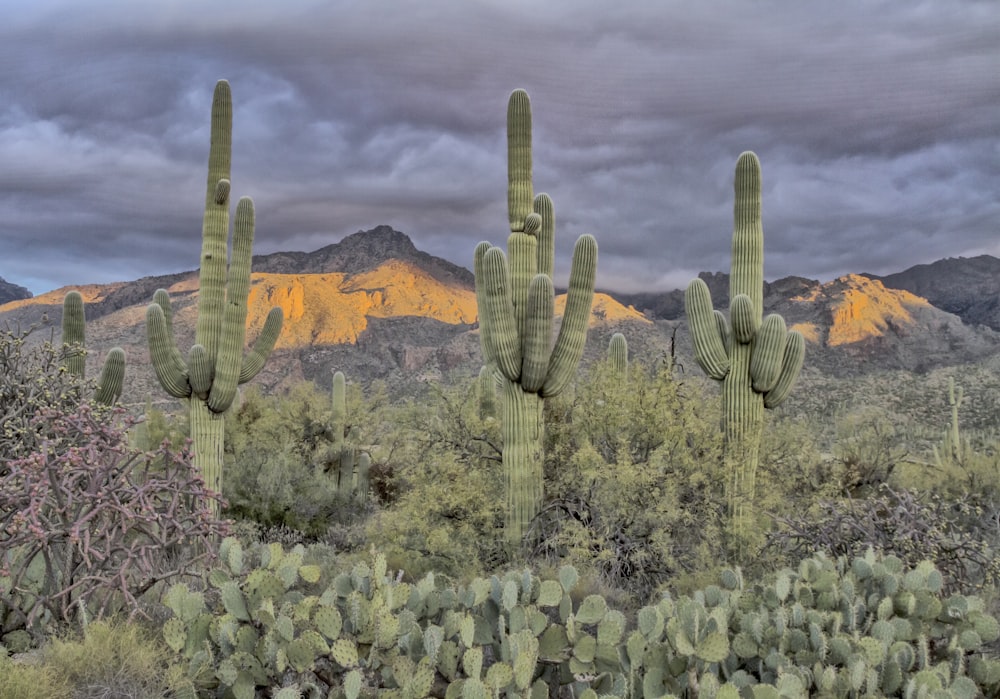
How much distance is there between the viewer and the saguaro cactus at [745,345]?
10477 millimetres

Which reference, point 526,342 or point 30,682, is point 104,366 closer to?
point 526,342

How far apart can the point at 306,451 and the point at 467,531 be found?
9.12 m

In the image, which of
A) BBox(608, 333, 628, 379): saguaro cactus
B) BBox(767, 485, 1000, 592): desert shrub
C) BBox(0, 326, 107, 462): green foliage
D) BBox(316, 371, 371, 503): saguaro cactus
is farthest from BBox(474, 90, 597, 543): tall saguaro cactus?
BBox(316, 371, 371, 503): saguaro cactus

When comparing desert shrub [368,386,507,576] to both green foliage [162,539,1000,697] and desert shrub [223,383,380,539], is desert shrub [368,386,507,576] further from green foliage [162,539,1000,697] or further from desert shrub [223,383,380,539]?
green foliage [162,539,1000,697]

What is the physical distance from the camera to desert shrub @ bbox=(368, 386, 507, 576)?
9.72 metres

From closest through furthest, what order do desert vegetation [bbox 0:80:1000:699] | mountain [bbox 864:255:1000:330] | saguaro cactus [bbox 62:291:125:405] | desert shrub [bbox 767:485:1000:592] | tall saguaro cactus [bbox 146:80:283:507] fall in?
desert vegetation [bbox 0:80:1000:699] → desert shrub [bbox 767:485:1000:592] → saguaro cactus [bbox 62:291:125:405] → tall saguaro cactus [bbox 146:80:283:507] → mountain [bbox 864:255:1000:330]

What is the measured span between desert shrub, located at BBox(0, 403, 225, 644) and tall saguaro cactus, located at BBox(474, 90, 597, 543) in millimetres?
5362

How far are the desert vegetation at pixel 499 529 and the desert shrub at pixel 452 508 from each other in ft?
0.13

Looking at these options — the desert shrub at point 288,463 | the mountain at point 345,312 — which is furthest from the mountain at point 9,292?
the desert shrub at point 288,463

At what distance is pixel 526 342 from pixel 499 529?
239cm

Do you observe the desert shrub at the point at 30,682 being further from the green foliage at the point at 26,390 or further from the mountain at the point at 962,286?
the mountain at the point at 962,286

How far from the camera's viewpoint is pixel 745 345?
35.7 feet

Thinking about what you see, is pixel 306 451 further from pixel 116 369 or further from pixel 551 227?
pixel 551 227

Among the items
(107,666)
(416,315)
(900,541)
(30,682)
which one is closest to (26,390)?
→ (107,666)
